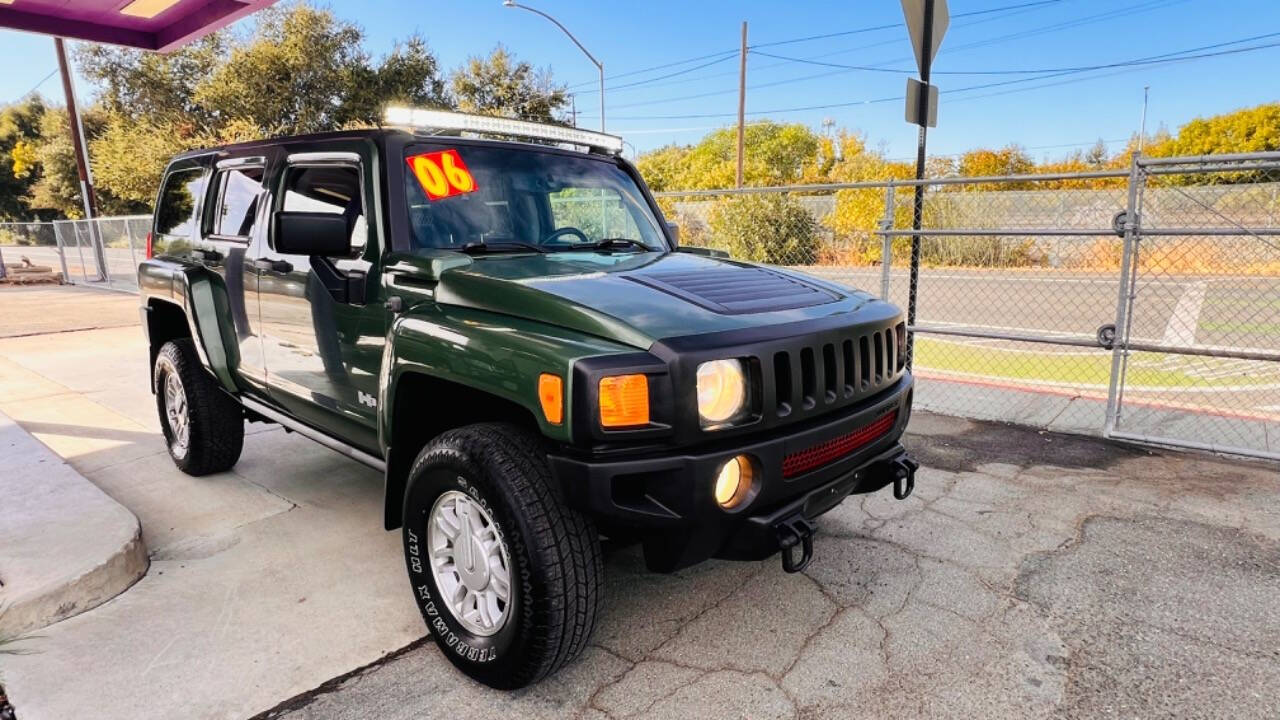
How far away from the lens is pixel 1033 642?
2.76 m

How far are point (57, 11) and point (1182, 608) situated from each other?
27.7ft

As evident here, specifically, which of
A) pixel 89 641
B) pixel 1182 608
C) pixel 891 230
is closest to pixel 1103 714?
pixel 1182 608

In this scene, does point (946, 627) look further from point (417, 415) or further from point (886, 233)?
point (886, 233)

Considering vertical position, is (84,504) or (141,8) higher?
(141,8)

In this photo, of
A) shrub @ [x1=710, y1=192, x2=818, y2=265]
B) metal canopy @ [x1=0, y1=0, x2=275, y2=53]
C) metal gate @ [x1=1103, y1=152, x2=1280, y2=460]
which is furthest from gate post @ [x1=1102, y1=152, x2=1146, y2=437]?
metal canopy @ [x1=0, y1=0, x2=275, y2=53]

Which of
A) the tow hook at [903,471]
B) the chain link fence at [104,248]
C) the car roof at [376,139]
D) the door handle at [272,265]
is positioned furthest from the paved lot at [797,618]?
the chain link fence at [104,248]

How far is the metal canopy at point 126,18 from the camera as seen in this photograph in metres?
5.94

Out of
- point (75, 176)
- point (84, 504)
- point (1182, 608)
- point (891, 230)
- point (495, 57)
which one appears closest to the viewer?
point (1182, 608)

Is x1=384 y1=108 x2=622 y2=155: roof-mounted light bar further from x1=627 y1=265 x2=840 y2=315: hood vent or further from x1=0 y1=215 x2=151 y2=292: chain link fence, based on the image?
x1=0 y1=215 x2=151 y2=292: chain link fence

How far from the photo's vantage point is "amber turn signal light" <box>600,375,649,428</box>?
6.97 feet

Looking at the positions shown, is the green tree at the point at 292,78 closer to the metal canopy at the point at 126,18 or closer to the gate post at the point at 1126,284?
the metal canopy at the point at 126,18

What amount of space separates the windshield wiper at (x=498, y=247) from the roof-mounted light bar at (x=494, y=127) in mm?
501

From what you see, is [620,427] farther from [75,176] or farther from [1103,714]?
[75,176]

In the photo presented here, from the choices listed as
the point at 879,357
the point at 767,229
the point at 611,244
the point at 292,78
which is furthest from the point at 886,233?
the point at 292,78
